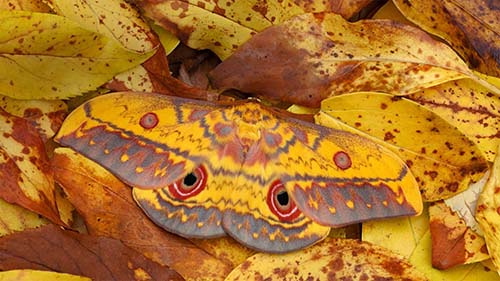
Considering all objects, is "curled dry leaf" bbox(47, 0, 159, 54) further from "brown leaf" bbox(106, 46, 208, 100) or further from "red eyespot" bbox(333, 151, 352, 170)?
"red eyespot" bbox(333, 151, 352, 170)

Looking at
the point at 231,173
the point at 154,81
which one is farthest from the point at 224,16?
the point at 231,173

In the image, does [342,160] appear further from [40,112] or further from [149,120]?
[40,112]

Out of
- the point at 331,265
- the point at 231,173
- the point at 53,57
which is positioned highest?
the point at 53,57

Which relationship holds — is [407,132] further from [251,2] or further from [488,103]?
[251,2]

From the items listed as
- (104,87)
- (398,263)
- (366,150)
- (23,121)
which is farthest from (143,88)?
(398,263)

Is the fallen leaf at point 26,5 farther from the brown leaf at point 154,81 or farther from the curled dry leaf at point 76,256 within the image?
the curled dry leaf at point 76,256

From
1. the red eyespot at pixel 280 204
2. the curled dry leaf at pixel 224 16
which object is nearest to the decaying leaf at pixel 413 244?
the red eyespot at pixel 280 204
